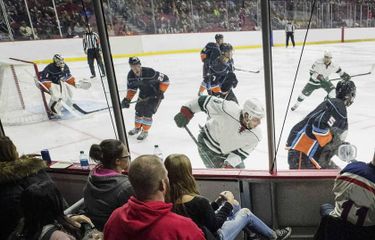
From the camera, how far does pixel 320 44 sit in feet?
28.2

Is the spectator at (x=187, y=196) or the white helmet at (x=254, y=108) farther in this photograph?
the white helmet at (x=254, y=108)

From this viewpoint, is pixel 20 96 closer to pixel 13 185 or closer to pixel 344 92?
pixel 13 185

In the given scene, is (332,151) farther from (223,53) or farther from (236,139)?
(223,53)

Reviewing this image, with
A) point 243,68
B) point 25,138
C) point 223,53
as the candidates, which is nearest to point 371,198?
point 223,53

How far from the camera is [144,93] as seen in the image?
3764mm

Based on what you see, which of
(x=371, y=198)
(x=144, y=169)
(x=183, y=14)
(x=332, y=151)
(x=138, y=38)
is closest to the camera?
(x=144, y=169)

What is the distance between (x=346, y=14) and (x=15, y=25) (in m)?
5.59

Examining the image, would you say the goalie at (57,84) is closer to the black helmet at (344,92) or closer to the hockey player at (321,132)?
the hockey player at (321,132)

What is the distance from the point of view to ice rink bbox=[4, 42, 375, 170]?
3.44 m

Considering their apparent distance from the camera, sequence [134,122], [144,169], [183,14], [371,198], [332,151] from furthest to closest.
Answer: [183,14] < [134,122] < [332,151] < [371,198] < [144,169]

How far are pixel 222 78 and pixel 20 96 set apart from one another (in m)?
2.69

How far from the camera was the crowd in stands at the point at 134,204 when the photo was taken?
3.20ft

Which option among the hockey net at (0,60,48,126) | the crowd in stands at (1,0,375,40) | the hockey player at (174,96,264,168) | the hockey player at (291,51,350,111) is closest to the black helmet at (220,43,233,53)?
the crowd in stands at (1,0,375,40)

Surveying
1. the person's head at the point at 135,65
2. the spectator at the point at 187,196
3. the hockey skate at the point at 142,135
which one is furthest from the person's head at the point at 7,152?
the hockey skate at the point at 142,135
